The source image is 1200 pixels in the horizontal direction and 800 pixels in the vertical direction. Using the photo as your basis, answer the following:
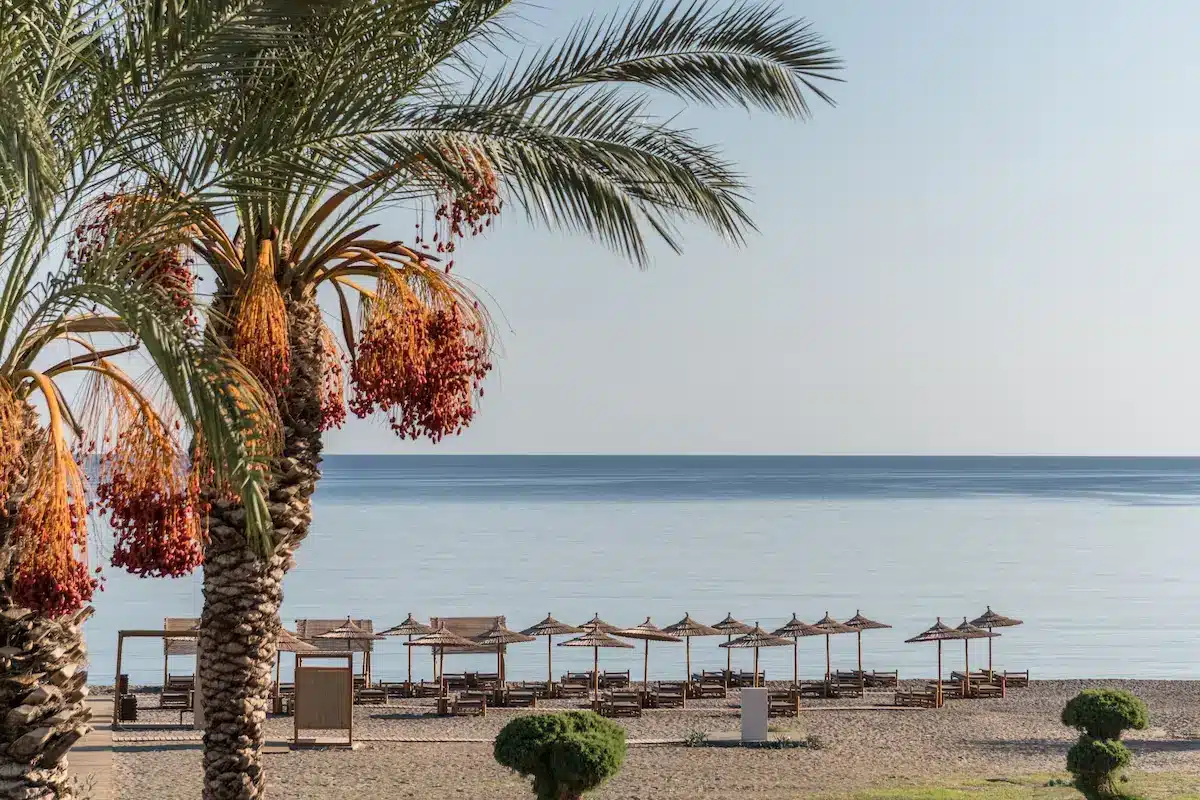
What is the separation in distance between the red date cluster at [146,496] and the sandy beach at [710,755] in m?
10.4

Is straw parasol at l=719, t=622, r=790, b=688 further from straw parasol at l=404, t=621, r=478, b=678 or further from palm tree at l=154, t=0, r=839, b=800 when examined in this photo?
palm tree at l=154, t=0, r=839, b=800

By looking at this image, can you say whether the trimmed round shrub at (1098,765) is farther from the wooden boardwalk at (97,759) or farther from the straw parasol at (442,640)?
the straw parasol at (442,640)

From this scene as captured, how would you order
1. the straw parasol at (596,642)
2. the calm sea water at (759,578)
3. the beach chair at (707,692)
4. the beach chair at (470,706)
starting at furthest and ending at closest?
the calm sea water at (759,578) < the straw parasol at (596,642) < the beach chair at (707,692) < the beach chair at (470,706)

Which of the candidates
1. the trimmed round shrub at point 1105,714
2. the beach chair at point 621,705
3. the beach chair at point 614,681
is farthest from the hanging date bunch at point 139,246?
the beach chair at point 614,681

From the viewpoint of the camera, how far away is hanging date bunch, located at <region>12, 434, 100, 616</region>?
6.07 m

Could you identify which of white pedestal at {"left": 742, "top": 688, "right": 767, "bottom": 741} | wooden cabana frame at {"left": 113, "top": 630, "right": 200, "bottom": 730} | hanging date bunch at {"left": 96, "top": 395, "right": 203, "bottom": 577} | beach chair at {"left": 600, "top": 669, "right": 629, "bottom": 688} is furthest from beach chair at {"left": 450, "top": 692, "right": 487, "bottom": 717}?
hanging date bunch at {"left": 96, "top": 395, "right": 203, "bottom": 577}

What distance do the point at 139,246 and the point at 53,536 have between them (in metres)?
1.45

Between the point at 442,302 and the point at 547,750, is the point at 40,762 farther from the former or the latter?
the point at 547,750

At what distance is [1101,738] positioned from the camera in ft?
48.0

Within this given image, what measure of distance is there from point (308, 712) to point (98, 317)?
14096mm

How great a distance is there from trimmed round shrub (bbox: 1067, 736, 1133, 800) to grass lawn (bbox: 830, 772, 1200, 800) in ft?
2.47

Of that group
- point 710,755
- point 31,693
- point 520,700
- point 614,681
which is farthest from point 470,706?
point 31,693

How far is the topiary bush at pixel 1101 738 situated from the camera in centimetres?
1334

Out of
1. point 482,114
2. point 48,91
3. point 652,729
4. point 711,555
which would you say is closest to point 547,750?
point 482,114
